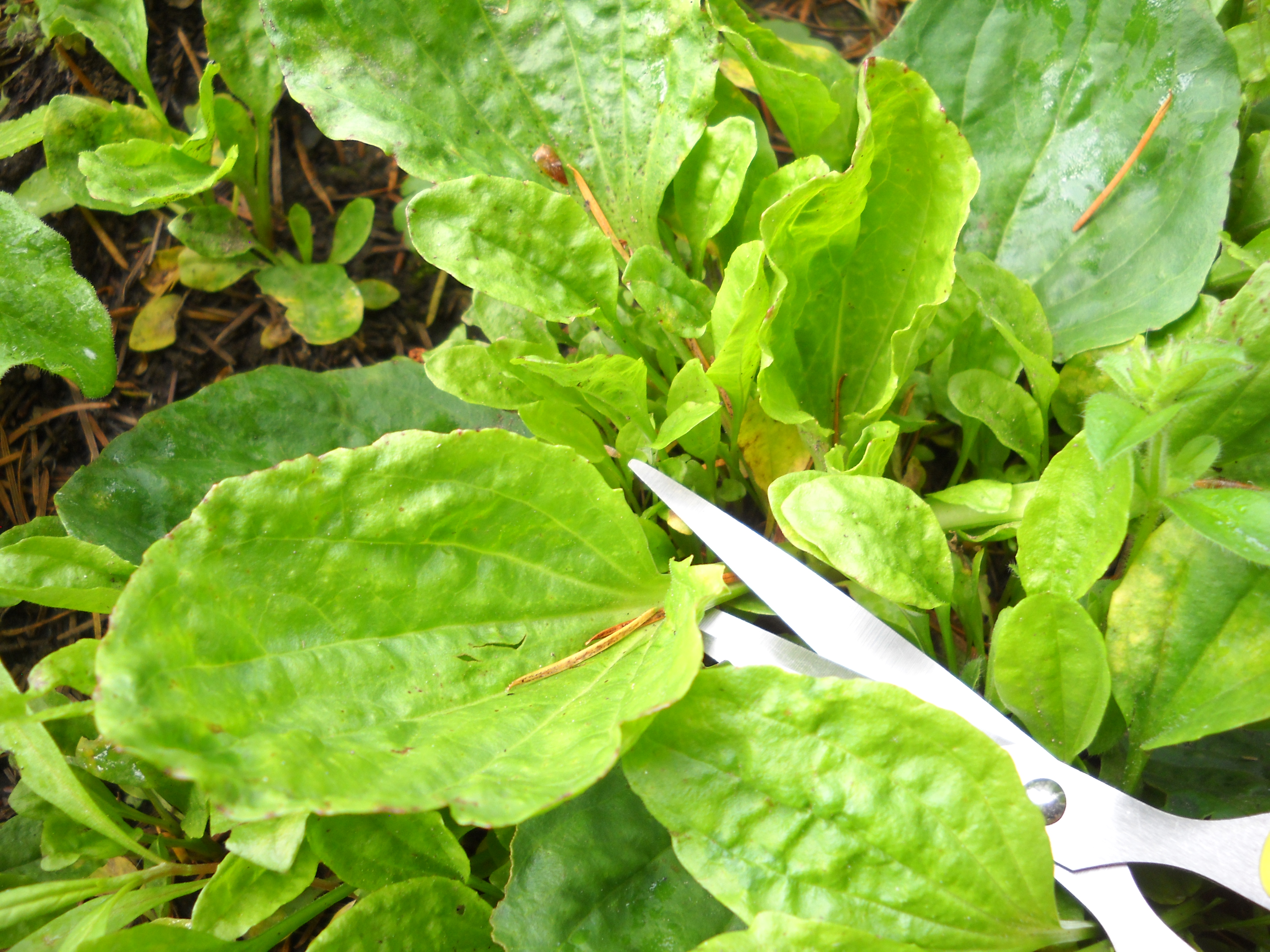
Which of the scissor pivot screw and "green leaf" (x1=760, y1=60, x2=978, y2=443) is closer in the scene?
→ the scissor pivot screw

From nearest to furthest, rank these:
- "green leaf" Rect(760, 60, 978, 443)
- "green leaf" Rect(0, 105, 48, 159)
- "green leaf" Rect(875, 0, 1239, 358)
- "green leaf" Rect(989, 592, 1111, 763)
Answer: "green leaf" Rect(989, 592, 1111, 763) → "green leaf" Rect(760, 60, 978, 443) → "green leaf" Rect(875, 0, 1239, 358) → "green leaf" Rect(0, 105, 48, 159)

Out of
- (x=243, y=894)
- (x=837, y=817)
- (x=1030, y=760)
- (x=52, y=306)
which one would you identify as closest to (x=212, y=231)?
(x=52, y=306)

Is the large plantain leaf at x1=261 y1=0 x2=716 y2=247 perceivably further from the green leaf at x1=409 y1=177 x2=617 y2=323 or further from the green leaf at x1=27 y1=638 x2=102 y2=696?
the green leaf at x1=27 y1=638 x2=102 y2=696

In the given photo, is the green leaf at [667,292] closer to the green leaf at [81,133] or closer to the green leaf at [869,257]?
the green leaf at [869,257]

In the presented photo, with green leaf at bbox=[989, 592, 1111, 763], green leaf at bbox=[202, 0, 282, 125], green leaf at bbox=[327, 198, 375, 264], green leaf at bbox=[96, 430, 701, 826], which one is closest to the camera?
green leaf at bbox=[96, 430, 701, 826]

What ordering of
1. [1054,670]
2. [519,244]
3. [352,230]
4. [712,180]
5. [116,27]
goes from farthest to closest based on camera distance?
[352,230], [116,27], [712,180], [519,244], [1054,670]

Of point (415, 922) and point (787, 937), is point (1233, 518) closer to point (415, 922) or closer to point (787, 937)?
point (787, 937)

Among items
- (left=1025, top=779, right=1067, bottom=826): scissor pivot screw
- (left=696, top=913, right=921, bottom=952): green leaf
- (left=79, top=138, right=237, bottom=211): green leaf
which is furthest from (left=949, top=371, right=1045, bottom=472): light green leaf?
(left=79, top=138, right=237, bottom=211): green leaf
